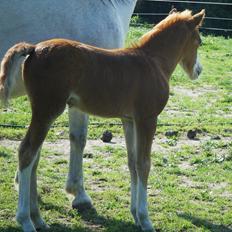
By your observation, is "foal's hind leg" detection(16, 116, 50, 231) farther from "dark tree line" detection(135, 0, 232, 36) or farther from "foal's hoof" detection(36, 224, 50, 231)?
"dark tree line" detection(135, 0, 232, 36)

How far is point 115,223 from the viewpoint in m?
4.84

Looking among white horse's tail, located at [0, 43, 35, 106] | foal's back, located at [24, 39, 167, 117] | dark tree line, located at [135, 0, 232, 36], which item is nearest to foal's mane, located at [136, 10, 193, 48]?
foal's back, located at [24, 39, 167, 117]

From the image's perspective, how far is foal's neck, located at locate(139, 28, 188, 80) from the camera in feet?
15.7

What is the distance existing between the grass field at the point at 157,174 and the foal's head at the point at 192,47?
3.64 feet

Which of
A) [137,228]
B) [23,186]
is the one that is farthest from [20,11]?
[137,228]

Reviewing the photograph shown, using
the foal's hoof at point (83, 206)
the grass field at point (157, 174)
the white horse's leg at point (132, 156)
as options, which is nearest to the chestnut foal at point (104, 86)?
the white horse's leg at point (132, 156)

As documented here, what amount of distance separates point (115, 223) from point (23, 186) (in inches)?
37.4

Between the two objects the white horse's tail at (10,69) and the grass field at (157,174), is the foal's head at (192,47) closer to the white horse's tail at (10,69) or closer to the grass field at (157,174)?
the grass field at (157,174)

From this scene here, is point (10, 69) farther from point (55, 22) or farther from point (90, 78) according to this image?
point (55, 22)

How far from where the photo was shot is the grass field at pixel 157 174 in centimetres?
493

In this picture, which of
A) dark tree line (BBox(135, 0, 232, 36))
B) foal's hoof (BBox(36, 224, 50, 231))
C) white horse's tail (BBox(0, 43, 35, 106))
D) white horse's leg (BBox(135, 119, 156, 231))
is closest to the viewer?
white horse's tail (BBox(0, 43, 35, 106))

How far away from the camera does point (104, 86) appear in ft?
14.0

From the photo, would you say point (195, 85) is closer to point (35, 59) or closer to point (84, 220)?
point (84, 220)

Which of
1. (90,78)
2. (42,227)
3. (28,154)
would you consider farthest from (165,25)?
(42,227)
